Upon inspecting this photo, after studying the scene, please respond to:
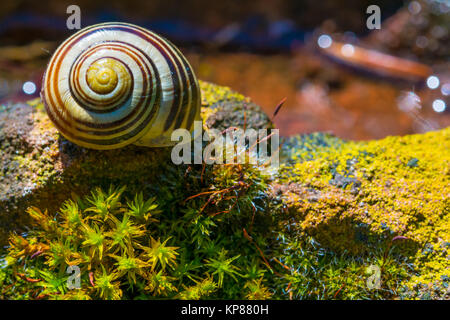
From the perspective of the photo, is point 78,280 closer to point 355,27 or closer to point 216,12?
point 216,12

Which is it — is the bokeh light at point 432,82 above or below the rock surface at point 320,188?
above

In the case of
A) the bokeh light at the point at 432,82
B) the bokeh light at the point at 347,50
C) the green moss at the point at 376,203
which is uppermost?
the bokeh light at the point at 347,50

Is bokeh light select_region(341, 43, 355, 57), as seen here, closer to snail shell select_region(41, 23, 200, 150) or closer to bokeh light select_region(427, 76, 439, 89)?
bokeh light select_region(427, 76, 439, 89)

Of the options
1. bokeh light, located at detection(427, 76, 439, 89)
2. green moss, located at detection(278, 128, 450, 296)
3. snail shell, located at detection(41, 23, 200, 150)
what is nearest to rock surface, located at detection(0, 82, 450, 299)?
green moss, located at detection(278, 128, 450, 296)

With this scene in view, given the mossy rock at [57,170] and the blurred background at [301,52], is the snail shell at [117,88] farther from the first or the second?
the blurred background at [301,52]

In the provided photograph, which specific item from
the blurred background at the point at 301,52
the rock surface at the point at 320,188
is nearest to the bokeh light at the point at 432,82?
the blurred background at the point at 301,52

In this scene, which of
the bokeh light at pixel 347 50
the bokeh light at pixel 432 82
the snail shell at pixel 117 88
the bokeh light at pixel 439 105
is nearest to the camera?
the snail shell at pixel 117 88

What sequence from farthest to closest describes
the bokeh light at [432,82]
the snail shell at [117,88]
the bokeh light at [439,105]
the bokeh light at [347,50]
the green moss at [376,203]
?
the bokeh light at [347,50], the bokeh light at [432,82], the bokeh light at [439,105], the green moss at [376,203], the snail shell at [117,88]

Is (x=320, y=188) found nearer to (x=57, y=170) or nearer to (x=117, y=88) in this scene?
(x=117, y=88)
